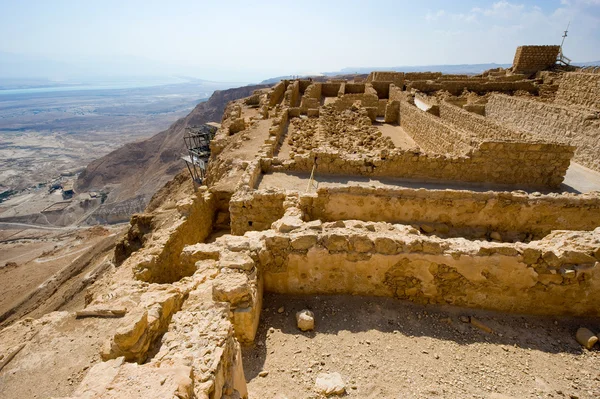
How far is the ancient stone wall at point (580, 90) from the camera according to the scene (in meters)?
13.2

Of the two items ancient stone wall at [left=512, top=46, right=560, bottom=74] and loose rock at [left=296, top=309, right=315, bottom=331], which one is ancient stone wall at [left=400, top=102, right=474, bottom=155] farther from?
ancient stone wall at [left=512, top=46, right=560, bottom=74]

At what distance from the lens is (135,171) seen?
60.2 metres

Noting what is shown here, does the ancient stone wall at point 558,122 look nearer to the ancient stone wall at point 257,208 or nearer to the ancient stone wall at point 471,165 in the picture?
the ancient stone wall at point 471,165

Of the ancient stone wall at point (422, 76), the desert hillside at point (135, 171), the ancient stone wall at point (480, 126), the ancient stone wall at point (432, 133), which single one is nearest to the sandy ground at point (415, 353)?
the ancient stone wall at point (432, 133)

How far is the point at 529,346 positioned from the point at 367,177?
5688 mm

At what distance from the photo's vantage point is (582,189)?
9.09m

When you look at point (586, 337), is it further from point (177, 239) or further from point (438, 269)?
point (177, 239)

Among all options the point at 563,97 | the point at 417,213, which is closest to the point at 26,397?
the point at 417,213

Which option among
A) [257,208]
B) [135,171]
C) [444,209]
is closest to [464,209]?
[444,209]

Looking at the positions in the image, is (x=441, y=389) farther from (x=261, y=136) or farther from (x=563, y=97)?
(x=563, y=97)

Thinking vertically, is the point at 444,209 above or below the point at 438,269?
below

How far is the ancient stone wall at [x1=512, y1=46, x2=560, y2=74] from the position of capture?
23797 millimetres

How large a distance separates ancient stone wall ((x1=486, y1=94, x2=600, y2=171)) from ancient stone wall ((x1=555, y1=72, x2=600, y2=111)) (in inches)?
69.1

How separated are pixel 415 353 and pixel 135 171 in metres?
→ 66.1
